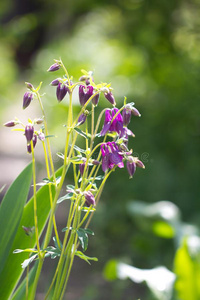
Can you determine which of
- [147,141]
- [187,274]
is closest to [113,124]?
[187,274]

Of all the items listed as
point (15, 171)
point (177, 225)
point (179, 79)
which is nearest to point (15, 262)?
point (177, 225)

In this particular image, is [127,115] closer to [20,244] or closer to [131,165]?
[131,165]

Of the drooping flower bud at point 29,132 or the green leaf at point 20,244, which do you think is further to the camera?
the green leaf at point 20,244

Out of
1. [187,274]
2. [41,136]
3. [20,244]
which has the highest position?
[41,136]

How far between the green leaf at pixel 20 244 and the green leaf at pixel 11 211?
0.08 ft

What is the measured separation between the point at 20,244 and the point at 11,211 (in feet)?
0.31

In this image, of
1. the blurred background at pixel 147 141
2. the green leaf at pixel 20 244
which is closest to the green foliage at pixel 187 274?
the blurred background at pixel 147 141

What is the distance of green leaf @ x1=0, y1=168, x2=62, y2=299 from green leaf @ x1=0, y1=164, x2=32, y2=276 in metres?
0.02

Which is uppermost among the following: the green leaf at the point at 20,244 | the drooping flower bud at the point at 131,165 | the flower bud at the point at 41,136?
the flower bud at the point at 41,136

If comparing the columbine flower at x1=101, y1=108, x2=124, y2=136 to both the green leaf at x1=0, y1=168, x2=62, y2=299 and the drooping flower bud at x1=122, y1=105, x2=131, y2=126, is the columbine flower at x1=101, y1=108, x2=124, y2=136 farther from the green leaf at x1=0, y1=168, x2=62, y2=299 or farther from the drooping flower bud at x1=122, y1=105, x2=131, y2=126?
the green leaf at x1=0, y1=168, x2=62, y2=299

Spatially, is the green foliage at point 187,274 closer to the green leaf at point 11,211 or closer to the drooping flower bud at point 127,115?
the green leaf at point 11,211

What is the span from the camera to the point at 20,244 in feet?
4.30

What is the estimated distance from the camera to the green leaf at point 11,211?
1.28 m

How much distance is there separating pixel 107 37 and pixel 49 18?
A: 3.77 feet
